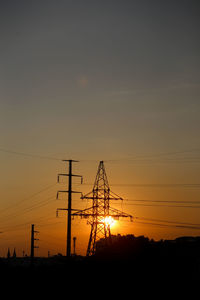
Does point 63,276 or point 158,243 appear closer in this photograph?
point 63,276

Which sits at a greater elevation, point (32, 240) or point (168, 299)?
point (32, 240)

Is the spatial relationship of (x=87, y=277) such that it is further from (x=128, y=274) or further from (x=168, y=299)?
(x=168, y=299)

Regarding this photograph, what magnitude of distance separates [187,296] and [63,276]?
20382mm

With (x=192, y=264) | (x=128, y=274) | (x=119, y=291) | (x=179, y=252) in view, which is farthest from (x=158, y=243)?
(x=119, y=291)

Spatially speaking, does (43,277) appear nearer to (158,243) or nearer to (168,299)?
(168,299)

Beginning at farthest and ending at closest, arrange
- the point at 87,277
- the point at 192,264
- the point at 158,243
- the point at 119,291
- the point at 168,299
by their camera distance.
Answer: the point at 158,243 < the point at 192,264 < the point at 87,277 < the point at 119,291 < the point at 168,299

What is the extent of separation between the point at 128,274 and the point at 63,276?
8923 mm

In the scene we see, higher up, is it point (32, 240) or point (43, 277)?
point (32, 240)

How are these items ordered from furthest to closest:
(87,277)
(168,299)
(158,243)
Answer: (158,243) → (87,277) → (168,299)

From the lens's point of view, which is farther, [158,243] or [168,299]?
[158,243]

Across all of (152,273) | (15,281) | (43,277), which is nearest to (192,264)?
(152,273)

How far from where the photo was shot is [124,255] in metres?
77.2

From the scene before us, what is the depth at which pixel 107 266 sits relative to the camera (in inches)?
2645

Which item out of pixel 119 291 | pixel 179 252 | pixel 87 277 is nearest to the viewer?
pixel 119 291
